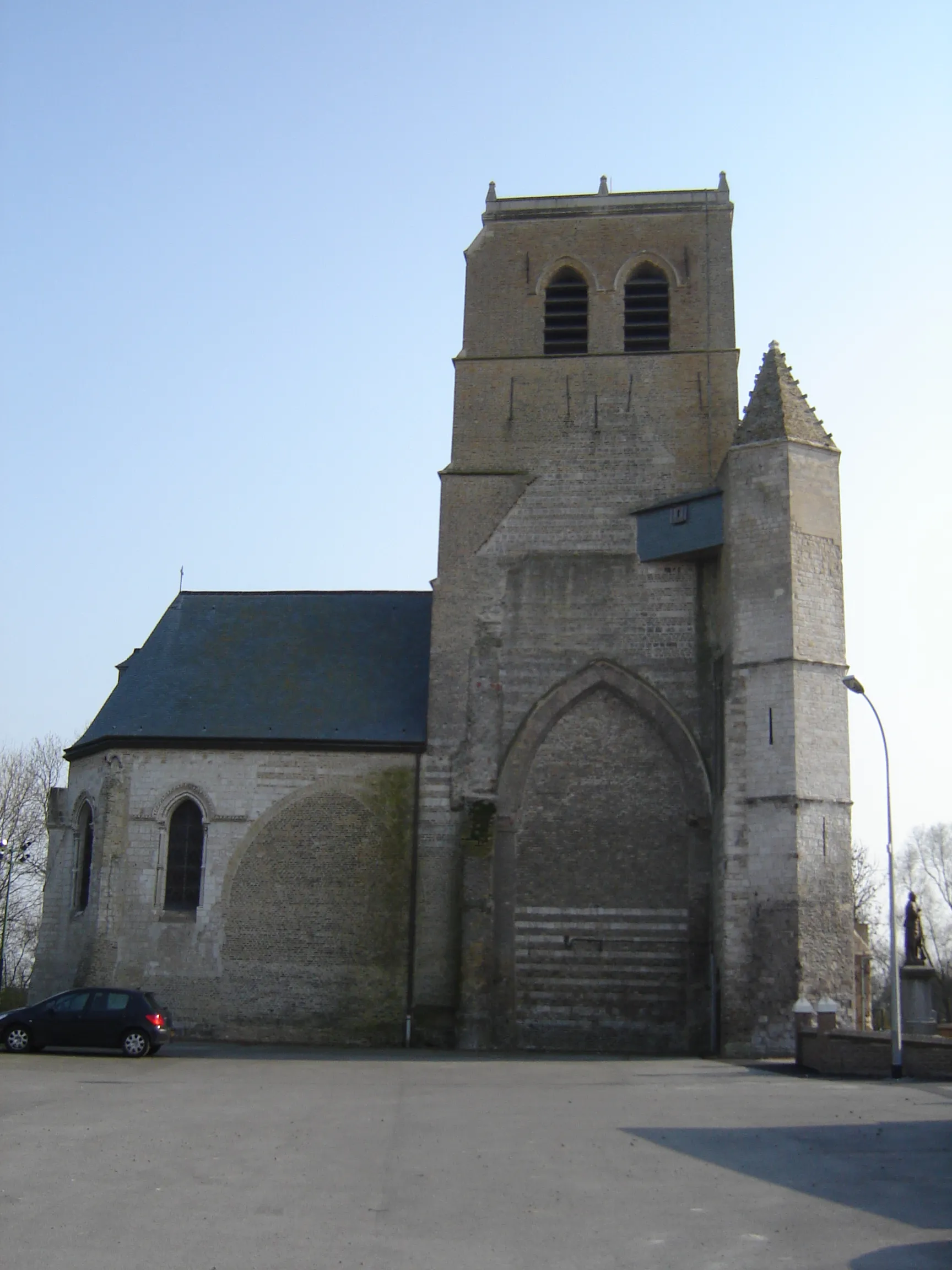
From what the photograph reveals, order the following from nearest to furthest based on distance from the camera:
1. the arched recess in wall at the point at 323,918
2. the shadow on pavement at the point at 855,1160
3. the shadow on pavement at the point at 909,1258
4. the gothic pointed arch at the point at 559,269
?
the shadow on pavement at the point at 909,1258 < the shadow on pavement at the point at 855,1160 < the arched recess in wall at the point at 323,918 < the gothic pointed arch at the point at 559,269

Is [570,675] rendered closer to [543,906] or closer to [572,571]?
[572,571]

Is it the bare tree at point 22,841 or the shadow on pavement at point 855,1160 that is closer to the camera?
the shadow on pavement at point 855,1160

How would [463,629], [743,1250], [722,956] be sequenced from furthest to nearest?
1. [463,629]
2. [722,956]
3. [743,1250]

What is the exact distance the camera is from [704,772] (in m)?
22.8

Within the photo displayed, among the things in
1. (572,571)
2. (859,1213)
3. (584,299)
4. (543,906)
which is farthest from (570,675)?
(859,1213)

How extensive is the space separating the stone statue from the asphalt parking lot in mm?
10467

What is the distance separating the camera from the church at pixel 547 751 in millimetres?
21281

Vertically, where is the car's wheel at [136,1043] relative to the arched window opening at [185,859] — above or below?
below

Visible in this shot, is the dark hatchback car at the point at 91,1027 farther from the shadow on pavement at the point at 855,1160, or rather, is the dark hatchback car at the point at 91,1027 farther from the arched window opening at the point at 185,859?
the shadow on pavement at the point at 855,1160

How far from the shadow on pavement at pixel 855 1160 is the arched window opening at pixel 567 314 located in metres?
17.9

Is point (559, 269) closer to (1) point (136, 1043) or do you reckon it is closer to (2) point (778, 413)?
(2) point (778, 413)

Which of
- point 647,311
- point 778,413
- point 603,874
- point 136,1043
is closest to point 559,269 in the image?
point 647,311

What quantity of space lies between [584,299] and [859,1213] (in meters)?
21.3

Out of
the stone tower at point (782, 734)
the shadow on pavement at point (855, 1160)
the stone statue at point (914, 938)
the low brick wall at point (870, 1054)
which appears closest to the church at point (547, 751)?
the stone tower at point (782, 734)
